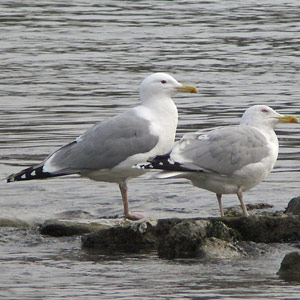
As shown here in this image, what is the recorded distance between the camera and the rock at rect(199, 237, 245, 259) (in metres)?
7.29

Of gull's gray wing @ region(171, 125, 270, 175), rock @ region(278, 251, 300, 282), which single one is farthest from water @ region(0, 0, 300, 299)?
gull's gray wing @ region(171, 125, 270, 175)

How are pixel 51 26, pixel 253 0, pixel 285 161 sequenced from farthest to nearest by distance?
pixel 253 0 < pixel 51 26 < pixel 285 161

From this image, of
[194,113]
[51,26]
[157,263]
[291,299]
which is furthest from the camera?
[51,26]

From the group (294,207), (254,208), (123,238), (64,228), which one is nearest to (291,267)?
(123,238)

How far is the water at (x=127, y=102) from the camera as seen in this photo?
6.68 meters

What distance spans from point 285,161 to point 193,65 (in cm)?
826

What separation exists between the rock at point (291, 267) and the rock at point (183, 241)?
92 cm

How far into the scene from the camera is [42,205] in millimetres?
9820

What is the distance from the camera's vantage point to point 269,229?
7836 millimetres

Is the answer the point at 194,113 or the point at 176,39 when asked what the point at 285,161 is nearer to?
the point at 194,113

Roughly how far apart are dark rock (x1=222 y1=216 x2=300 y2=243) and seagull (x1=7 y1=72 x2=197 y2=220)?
1724 millimetres

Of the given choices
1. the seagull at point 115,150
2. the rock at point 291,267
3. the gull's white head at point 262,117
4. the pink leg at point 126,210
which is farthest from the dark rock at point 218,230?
the gull's white head at point 262,117

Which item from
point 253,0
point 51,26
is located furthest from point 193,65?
point 253,0

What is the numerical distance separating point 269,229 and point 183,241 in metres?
0.84
